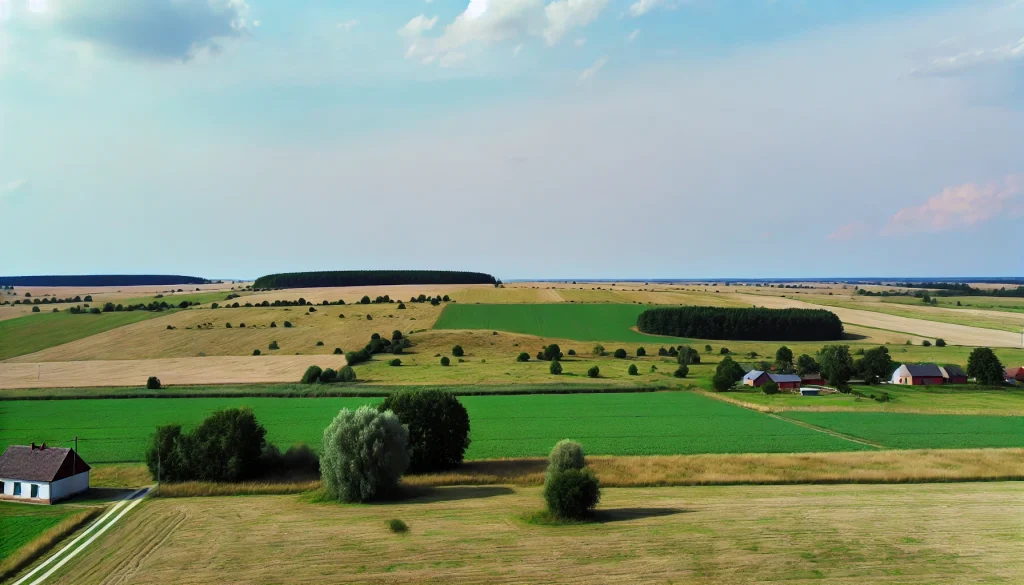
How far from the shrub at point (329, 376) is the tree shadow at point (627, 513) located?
4587cm

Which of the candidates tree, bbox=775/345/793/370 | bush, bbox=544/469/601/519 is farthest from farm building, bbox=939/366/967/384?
bush, bbox=544/469/601/519

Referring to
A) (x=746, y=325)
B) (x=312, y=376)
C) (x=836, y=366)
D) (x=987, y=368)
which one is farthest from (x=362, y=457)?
(x=746, y=325)

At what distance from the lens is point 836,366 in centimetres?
7212

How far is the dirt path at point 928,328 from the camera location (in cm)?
9831

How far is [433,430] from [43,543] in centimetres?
1882

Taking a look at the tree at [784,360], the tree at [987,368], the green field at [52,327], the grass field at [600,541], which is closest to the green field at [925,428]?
the grass field at [600,541]

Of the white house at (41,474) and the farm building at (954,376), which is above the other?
the farm building at (954,376)

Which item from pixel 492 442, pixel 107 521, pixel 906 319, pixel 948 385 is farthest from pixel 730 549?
pixel 906 319

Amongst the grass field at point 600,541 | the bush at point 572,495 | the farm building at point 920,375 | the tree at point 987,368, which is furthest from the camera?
the farm building at point 920,375

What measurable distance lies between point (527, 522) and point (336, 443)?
1121 centimetres

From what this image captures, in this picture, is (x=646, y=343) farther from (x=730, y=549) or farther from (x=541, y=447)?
(x=730, y=549)

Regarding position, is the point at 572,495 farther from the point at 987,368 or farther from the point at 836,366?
the point at 987,368

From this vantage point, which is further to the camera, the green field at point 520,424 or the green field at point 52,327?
the green field at point 52,327

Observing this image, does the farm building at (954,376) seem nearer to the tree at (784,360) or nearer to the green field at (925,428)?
the tree at (784,360)
